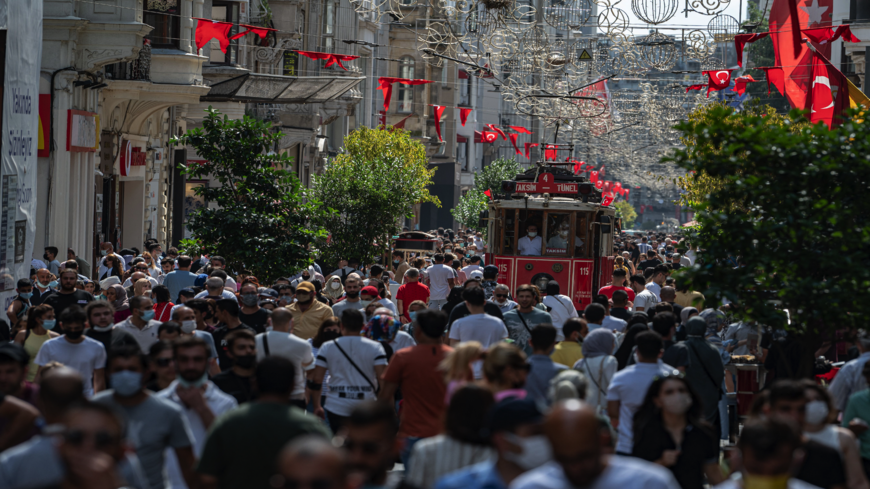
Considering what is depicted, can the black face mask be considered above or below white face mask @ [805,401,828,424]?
below

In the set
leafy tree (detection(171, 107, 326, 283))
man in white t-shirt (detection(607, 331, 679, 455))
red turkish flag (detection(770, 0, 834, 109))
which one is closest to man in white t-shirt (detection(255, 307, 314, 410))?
man in white t-shirt (detection(607, 331, 679, 455))

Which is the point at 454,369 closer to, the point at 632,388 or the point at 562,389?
A: the point at 562,389

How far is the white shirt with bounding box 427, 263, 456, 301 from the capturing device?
57.7 ft

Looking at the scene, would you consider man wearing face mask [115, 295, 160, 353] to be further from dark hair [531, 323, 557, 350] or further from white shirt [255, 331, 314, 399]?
dark hair [531, 323, 557, 350]

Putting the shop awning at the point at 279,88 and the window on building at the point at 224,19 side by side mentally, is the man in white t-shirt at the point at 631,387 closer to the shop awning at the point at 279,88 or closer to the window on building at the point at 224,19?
the shop awning at the point at 279,88

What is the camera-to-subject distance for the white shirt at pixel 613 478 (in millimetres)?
3889

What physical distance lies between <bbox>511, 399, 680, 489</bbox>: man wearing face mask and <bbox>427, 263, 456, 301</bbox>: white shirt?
1356 cm

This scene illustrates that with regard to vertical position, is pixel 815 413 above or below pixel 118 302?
above

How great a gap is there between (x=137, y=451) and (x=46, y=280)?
376 inches

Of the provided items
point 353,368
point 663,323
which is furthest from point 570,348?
point 353,368

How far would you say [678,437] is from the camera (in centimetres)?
636

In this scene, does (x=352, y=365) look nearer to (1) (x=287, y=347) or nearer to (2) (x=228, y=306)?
(1) (x=287, y=347)

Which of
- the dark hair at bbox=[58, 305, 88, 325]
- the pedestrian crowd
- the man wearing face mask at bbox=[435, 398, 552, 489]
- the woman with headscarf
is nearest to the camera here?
the pedestrian crowd

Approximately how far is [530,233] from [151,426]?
1509 centimetres
